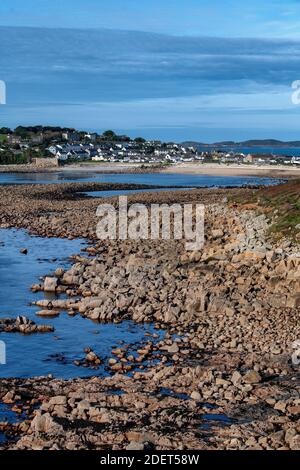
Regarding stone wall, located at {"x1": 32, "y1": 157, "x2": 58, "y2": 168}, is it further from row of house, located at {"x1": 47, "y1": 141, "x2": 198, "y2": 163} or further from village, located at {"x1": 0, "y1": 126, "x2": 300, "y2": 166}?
row of house, located at {"x1": 47, "y1": 141, "x2": 198, "y2": 163}

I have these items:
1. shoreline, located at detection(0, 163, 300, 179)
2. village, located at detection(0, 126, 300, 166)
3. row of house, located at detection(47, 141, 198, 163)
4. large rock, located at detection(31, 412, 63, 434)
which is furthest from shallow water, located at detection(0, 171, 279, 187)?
large rock, located at detection(31, 412, 63, 434)

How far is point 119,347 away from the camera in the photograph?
53.9ft

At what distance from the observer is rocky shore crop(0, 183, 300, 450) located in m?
11.4

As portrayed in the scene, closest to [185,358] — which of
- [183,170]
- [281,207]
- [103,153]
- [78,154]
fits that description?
[281,207]

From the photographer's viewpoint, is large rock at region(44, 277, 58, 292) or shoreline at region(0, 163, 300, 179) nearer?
large rock at region(44, 277, 58, 292)

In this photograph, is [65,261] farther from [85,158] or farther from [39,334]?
[85,158]

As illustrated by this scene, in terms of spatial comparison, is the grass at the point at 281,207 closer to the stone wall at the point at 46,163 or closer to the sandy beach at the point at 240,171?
the sandy beach at the point at 240,171

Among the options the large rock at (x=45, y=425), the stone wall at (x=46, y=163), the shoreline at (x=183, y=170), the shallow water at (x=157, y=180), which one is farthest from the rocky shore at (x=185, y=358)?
the stone wall at (x=46, y=163)

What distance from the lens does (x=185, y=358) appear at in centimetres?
1535

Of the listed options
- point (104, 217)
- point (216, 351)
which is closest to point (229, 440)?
point (216, 351)

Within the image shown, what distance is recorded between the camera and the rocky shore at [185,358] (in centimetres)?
1138

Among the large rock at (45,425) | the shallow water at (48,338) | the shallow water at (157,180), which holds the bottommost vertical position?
the shallow water at (48,338)
